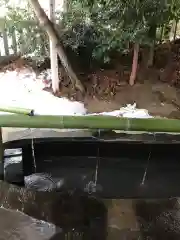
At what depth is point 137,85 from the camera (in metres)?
4.49

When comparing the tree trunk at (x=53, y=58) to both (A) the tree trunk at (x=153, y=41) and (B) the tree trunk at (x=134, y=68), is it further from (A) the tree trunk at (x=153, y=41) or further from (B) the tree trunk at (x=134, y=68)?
(A) the tree trunk at (x=153, y=41)

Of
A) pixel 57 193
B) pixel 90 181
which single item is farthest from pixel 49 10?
pixel 57 193

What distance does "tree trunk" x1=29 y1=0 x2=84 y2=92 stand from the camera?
3.79 metres

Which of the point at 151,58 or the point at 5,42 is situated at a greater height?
the point at 5,42

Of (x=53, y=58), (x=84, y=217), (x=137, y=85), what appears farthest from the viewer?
(x=137, y=85)

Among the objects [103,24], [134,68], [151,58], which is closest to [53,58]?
[103,24]

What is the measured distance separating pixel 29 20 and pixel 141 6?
4.61 feet

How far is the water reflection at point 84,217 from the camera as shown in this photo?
126 cm

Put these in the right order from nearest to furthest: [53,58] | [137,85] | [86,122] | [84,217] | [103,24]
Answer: [84,217], [86,122], [103,24], [53,58], [137,85]

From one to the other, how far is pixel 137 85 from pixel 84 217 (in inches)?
132

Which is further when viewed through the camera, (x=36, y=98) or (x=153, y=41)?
(x=36, y=98)

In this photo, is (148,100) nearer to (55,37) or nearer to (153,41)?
(153,41)

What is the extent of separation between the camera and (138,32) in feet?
12.4

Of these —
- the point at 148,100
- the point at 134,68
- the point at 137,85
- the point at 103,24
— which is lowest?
the point at 148,100
